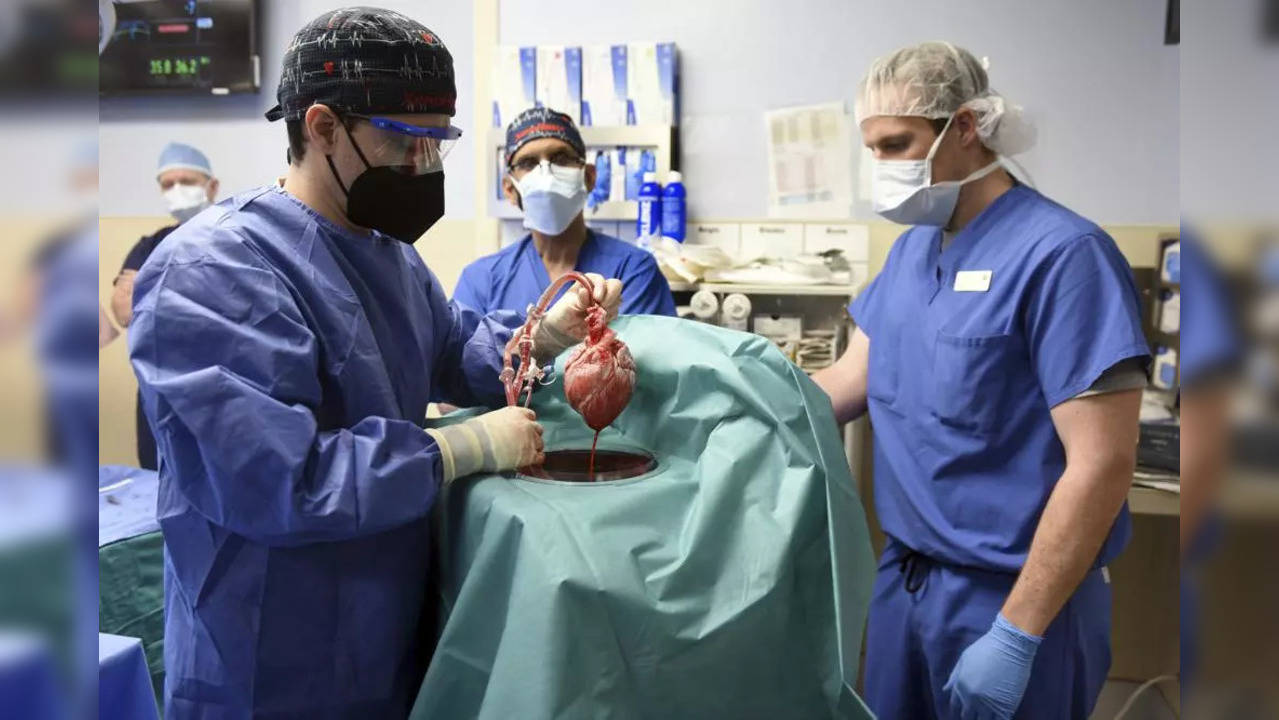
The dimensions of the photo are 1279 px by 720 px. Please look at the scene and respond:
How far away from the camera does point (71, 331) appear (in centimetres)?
31

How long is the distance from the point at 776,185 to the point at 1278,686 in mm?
2823

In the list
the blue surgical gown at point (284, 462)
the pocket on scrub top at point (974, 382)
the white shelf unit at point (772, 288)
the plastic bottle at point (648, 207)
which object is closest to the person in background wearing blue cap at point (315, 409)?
the blue surgical gown at point (284, 462)

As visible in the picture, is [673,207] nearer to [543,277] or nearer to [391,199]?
[543,277]

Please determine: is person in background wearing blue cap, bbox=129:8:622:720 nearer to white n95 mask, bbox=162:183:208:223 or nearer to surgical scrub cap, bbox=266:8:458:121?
surgical scrub cap, bbox=266:8:458:121

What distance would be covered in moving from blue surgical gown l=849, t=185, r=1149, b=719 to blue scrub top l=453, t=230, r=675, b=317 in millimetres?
726

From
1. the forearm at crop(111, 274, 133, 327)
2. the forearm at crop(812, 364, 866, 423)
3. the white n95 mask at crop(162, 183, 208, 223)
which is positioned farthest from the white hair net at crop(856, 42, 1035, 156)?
the forearm at crop(111, 274, 133, 327)

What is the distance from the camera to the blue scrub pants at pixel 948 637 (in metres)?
1.52

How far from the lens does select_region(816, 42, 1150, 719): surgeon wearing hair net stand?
1.42 m

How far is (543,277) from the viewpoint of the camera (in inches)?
90.3

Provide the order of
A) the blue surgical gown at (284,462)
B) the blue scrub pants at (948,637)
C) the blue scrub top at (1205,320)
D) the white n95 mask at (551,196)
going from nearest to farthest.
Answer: the blue scrub top at (1205,320) < the blue surgical gown at (284,462) < the blue scrub pants at (948,637) < the white n95 mask at (551,196)

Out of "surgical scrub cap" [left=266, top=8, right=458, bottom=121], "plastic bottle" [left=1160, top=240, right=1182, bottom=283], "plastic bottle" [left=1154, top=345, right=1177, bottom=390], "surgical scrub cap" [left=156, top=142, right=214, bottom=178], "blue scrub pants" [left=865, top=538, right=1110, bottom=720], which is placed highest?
"surgical scrub cap" [left=156, top=142, right=214, bottom=178]

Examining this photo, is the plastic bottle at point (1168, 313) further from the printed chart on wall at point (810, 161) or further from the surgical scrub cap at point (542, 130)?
the surgical scrub cap at point (542, 130)

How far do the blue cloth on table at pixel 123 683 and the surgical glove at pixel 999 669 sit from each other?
1187 mm

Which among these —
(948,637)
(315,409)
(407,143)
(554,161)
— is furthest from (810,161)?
Answer: (315,409)
